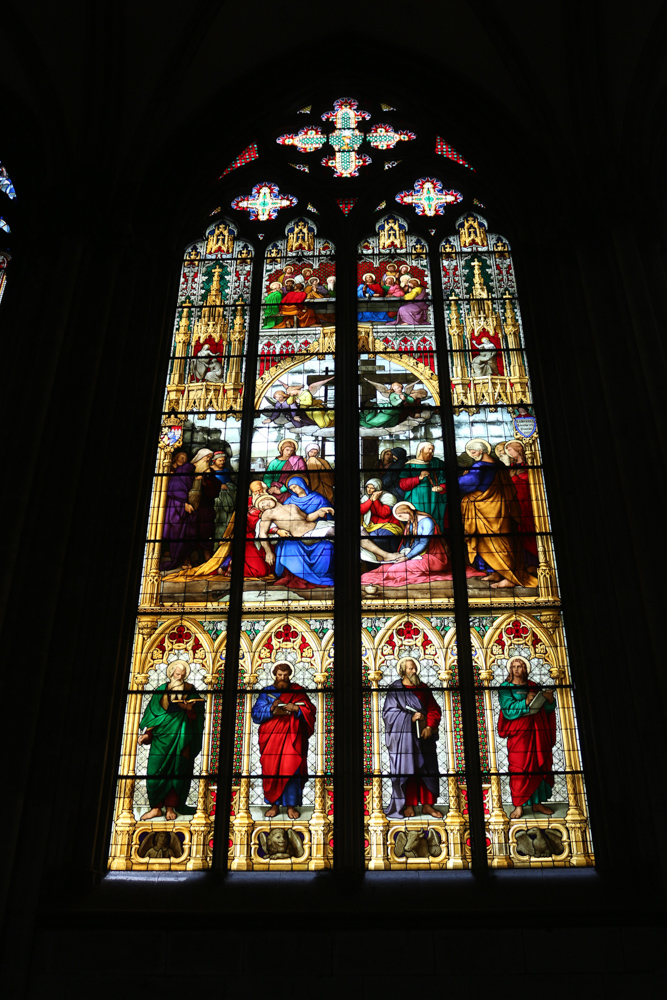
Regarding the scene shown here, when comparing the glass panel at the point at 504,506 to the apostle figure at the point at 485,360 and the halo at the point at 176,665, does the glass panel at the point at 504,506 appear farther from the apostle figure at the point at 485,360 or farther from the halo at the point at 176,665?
the halo at the point at 176,665

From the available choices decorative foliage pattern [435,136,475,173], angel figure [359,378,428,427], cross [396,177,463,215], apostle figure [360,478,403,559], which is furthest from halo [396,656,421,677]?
decorative foliage pattern [435,136,475,173]

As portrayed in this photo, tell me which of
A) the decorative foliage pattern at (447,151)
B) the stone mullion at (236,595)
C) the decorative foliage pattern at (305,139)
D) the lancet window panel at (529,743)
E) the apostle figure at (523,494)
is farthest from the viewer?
the decorative foliage pattern at (305,139)

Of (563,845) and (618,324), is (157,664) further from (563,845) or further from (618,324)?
(618,324)

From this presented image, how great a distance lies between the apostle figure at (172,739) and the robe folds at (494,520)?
2410mm

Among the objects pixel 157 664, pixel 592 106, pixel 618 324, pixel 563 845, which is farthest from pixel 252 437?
pixel 592 106

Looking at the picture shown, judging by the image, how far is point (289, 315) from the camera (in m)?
9.27

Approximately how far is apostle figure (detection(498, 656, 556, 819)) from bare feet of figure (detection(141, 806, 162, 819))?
Answer: 2367mm

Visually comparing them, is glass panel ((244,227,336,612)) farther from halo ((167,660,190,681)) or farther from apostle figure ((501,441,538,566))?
apostle figure ((501,441,538,566))

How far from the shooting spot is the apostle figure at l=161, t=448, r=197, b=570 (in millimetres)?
7758

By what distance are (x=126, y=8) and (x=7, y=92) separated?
1.44 metres

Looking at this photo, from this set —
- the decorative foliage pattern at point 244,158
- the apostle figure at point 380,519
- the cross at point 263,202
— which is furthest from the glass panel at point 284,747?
the decorative foliage pattern at point 244,158

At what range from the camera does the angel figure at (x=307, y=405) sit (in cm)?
845

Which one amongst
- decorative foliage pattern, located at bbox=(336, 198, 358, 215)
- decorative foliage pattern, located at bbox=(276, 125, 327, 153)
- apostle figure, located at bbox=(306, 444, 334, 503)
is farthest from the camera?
decorative foliage pattern, located at bbox=(276, 125, 327, 153)

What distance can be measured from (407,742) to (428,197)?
593 cm
